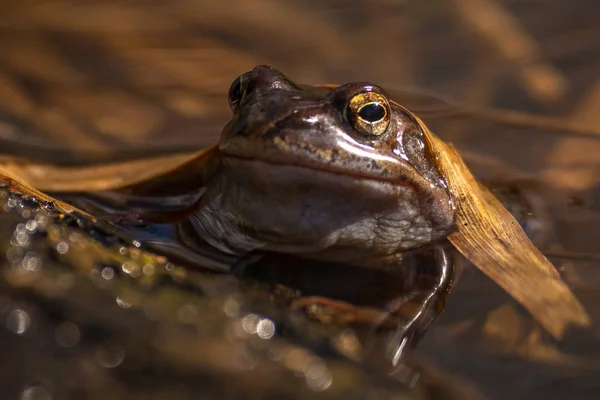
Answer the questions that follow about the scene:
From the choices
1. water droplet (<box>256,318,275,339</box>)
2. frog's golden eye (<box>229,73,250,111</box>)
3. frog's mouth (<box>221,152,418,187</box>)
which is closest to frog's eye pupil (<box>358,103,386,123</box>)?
frog's mouth (<box>221,152,418,187</box>)

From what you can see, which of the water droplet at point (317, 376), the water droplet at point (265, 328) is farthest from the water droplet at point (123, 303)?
the water droplet at point (317, 376)

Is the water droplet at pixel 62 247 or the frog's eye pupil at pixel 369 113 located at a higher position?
the frog's eye pupil at pixel 369 113

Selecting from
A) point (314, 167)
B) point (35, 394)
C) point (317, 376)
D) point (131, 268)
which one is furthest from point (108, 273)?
point (314, 167)

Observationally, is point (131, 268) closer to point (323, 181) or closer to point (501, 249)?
point (323, 181)

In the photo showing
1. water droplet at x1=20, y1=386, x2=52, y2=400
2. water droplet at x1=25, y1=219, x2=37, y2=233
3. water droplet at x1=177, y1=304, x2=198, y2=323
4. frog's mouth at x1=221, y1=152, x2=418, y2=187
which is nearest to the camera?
water droplet at x1=20, y1=386, x2=52, y2=400

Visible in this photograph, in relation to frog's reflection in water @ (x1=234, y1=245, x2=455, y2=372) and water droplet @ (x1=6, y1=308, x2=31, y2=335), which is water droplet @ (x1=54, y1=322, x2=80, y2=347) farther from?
frog's reflection in water @ (x1=234, y1=245, x2=455, y2=372)

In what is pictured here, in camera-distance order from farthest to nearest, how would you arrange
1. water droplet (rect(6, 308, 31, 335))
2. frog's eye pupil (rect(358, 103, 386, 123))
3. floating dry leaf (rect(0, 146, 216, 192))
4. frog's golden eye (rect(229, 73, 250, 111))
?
floating dry leaf (rect(0, 146, 216, 192))
frog's golden eye (rect(229, 73, 250, 111))
frog's eye pupil (rect(358, 103, 386, 123))
water droplet (rect(6, 308, 31, 335))

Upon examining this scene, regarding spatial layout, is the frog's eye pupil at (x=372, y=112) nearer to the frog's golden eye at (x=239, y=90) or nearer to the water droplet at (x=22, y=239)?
the frog's golden eye at (x=239, y=90)
